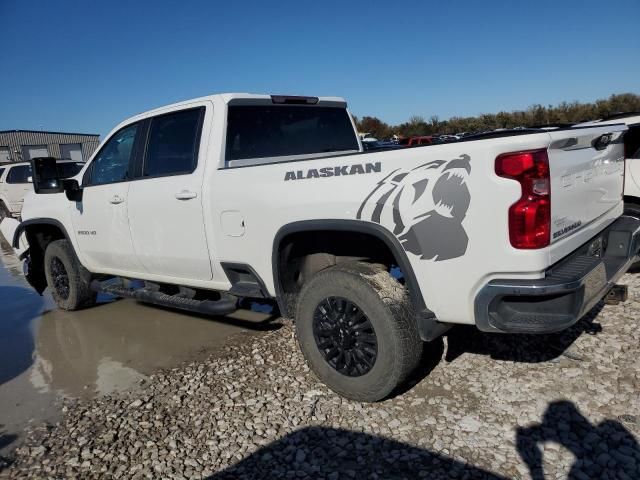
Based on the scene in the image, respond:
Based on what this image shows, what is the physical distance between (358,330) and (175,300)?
193 centimetres

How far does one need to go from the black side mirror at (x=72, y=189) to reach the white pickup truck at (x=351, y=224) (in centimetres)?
2

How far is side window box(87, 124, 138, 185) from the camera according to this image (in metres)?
4.53

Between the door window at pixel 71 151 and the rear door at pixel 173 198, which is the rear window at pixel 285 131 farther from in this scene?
the door window at pixel 71 151

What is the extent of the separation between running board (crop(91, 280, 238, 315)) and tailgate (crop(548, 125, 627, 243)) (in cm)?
243

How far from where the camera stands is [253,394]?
3.41 meters

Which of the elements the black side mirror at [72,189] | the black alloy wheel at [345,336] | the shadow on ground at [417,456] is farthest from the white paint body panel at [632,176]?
the black side mirror at [72,189]

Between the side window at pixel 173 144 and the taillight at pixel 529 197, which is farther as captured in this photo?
the side window at pixel 173 144

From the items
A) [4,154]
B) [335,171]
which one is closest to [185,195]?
[335,171]

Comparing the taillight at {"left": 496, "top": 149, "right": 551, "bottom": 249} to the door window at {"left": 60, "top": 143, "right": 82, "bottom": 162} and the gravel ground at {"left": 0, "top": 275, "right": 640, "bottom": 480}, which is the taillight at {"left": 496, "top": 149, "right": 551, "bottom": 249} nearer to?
the gravel ground at {"left": 0, "top": 275, "right": 640, "bottom": 480}

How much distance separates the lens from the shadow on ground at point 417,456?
2393mm

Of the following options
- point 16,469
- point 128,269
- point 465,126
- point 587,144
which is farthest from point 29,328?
point 465,126

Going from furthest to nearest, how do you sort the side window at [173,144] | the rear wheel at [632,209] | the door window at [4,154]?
the door window at [4,154] < the rear wheel at [632,209] < the side window at [173,144]

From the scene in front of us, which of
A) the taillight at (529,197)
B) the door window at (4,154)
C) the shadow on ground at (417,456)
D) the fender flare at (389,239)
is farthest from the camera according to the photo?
the door window at (4,154)

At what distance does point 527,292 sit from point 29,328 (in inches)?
208
